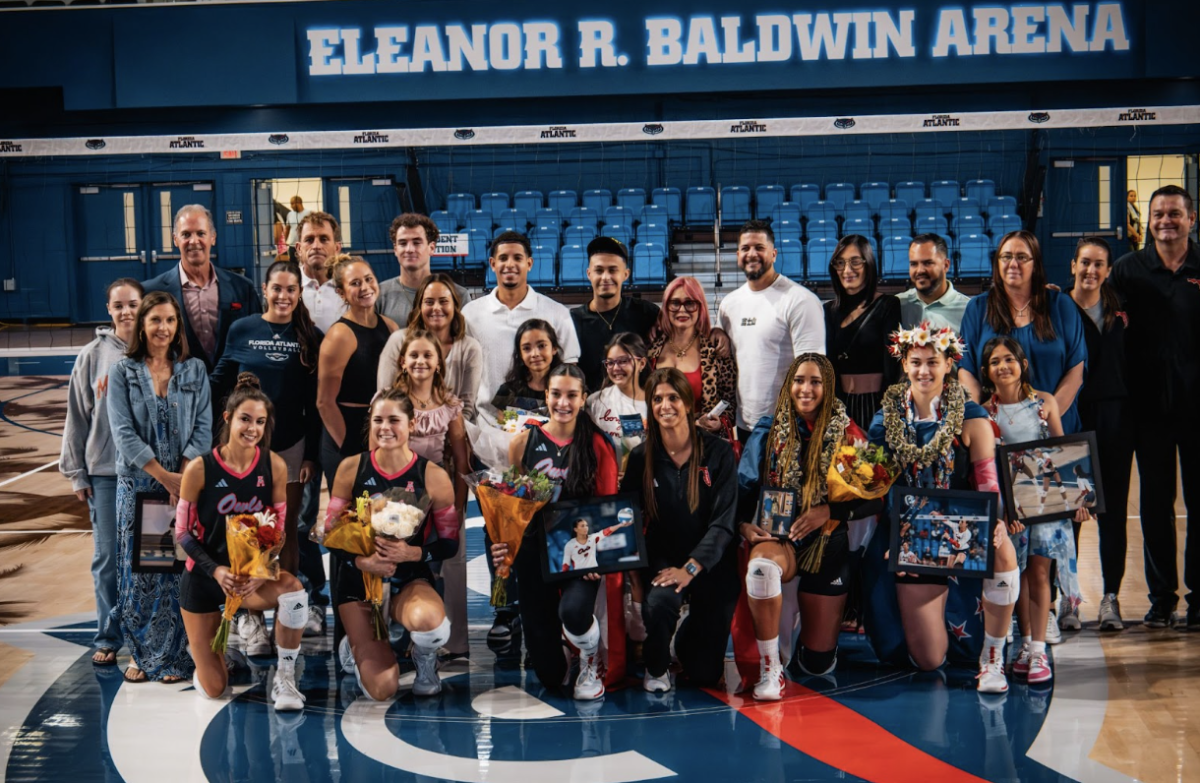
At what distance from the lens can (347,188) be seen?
55.2ft

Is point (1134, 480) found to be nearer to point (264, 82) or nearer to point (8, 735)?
point (8, 735)

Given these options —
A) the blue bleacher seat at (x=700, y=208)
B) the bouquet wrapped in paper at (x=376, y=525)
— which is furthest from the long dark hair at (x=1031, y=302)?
the blue bleacher seat at (x=700, y=208)

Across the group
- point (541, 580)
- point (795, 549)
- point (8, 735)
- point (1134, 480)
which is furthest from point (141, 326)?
point (1134, 480)

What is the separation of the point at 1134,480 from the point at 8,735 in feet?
25.6

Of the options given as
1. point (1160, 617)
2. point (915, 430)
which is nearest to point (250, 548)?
point (915, 430)

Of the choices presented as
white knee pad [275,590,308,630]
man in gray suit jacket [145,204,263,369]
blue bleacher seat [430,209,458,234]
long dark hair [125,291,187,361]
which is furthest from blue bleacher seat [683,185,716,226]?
white knee pad [275,590,308,630]

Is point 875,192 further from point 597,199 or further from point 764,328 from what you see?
point 764,328

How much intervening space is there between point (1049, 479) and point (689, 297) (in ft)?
5.60

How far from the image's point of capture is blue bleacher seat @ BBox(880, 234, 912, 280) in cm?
1365

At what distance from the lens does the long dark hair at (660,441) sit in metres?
4.66

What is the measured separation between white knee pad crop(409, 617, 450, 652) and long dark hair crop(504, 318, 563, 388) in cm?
113

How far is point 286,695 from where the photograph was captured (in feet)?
14.9

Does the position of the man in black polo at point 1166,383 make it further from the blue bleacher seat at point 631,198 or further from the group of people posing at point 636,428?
the blue bleacher seat at point 631,198

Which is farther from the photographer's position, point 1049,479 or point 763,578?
point 1049,479
